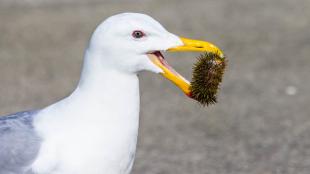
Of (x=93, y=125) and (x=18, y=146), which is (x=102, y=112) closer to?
(x=93, y=125)

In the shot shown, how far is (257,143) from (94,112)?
3.08m

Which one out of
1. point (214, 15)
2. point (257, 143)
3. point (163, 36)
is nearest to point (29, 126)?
point (163, 36)

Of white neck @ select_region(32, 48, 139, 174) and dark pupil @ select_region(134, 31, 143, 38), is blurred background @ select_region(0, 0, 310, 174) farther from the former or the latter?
dark pupil @ select_region(134, 31, 143, 38)

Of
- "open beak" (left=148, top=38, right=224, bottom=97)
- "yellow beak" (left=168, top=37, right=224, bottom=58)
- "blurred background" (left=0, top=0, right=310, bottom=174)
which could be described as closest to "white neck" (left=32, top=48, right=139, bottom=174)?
"open beak" (left=148, top=38, right=224, bottom=97)

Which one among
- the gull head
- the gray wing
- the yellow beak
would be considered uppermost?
the yellow beak

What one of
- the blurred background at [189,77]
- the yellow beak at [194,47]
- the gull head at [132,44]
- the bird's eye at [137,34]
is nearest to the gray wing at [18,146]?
the gull head at [132,44]

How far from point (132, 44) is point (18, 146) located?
716 millimetres

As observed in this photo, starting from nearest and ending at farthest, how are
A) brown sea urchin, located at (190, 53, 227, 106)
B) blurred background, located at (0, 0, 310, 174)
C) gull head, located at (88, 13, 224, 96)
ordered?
gull head, located at (88, 13, 224, 96), brown sea urchin, located at (190, 53, 227, 106), blurred background, located at (0, 0, 310, 174)

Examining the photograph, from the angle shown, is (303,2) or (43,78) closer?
(43,78)

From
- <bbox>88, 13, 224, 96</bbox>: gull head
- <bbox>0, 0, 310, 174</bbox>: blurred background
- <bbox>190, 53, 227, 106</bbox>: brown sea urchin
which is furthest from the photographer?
<bbox>0, 0, 310, 174</bbox>: blurred background

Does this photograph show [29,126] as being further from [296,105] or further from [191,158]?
[296,105]

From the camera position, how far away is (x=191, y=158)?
6.41 m

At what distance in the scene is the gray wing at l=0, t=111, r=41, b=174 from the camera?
3.78 meters

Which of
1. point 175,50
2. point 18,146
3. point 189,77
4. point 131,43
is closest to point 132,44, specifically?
point 131,43
